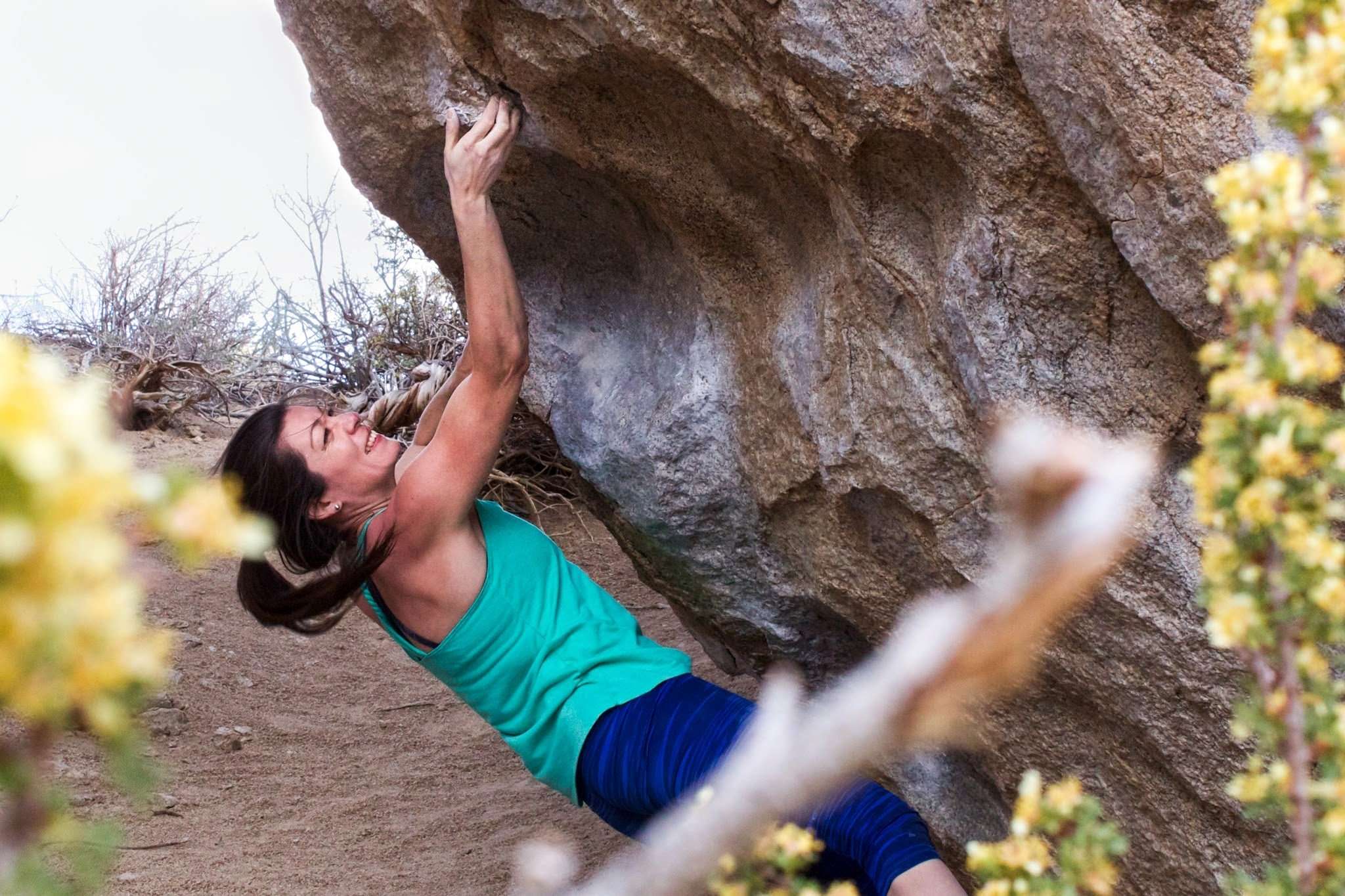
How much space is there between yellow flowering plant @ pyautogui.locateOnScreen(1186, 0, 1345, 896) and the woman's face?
207 cm

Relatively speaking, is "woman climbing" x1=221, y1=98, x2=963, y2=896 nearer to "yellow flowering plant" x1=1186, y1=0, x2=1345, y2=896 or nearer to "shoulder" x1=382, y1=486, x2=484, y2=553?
"shoulder" x1=382, y1=486, x2=484, y2=553

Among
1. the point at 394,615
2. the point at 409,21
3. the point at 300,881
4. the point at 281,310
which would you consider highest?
the point at 409,21

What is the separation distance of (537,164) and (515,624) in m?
1.14

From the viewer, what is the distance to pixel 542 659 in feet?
8.61

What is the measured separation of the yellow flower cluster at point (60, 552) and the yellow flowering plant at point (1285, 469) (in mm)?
711

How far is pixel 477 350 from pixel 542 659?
74 centimetres

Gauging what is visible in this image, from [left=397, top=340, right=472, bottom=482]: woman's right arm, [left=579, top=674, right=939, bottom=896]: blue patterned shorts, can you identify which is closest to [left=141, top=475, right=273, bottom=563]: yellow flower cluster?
[left=579, top=674, right=939, bottom=896]: blue patterned shorts

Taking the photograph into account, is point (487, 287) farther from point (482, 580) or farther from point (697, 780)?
point (697, 780)

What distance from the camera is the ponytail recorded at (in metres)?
2.53

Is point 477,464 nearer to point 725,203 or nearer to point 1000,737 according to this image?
point 725,203

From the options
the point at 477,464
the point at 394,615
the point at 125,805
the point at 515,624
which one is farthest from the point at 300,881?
the point at 477,464

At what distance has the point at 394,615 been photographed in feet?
9.13

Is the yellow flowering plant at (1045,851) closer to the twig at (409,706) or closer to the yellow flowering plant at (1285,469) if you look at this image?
the yellow flowering plant at (1285,469)

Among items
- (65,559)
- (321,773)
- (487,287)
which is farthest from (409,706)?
(65,559)
